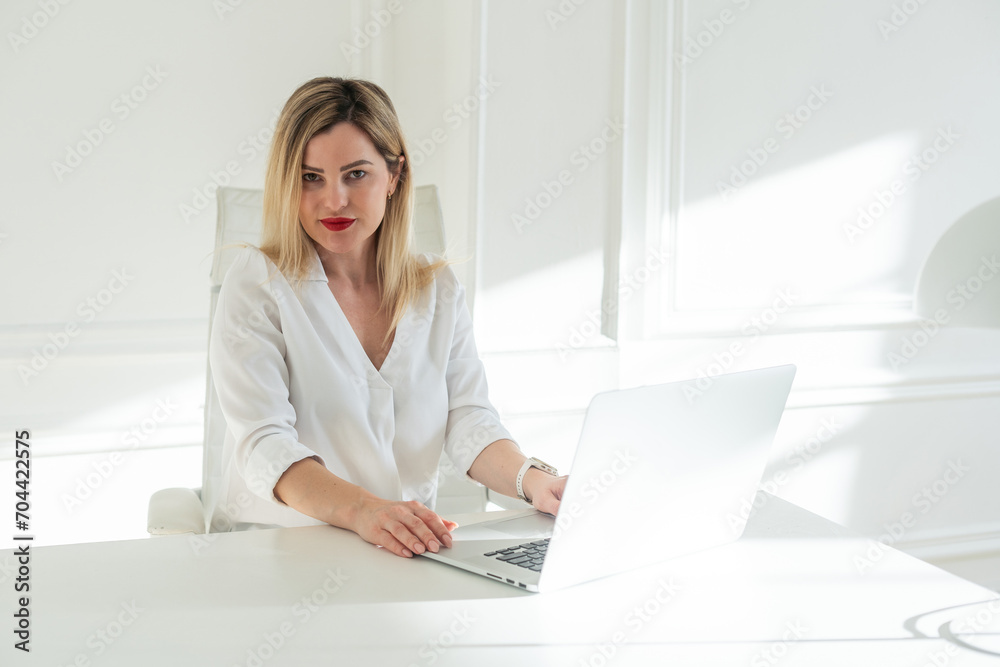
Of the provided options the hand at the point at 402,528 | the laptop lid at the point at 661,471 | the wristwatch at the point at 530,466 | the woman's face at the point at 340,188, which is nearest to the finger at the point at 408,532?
the hand at the point at 402,528

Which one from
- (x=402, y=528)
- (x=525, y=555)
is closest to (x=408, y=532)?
(x=402, y=528)

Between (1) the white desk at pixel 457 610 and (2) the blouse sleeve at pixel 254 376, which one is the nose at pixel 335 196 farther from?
(1) the white desk at pixel 457 610

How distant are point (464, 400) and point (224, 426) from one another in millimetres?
497

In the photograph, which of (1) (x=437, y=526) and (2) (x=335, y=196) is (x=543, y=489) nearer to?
(1) (x=437, y=526)

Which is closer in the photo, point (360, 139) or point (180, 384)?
point (360, 139)

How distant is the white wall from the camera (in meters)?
2.29

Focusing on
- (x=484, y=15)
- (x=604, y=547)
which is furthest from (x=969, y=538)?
(x=604, y=547)

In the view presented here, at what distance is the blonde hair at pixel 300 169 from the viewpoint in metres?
1.61

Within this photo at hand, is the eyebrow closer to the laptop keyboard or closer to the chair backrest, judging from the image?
the chair backrest

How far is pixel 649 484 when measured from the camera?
108 centimetres

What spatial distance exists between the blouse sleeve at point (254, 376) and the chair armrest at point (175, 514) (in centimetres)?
10

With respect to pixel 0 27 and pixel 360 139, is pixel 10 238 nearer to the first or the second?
pixel 0 27

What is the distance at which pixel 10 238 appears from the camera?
2238mm

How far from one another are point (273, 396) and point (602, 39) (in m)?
1.54
